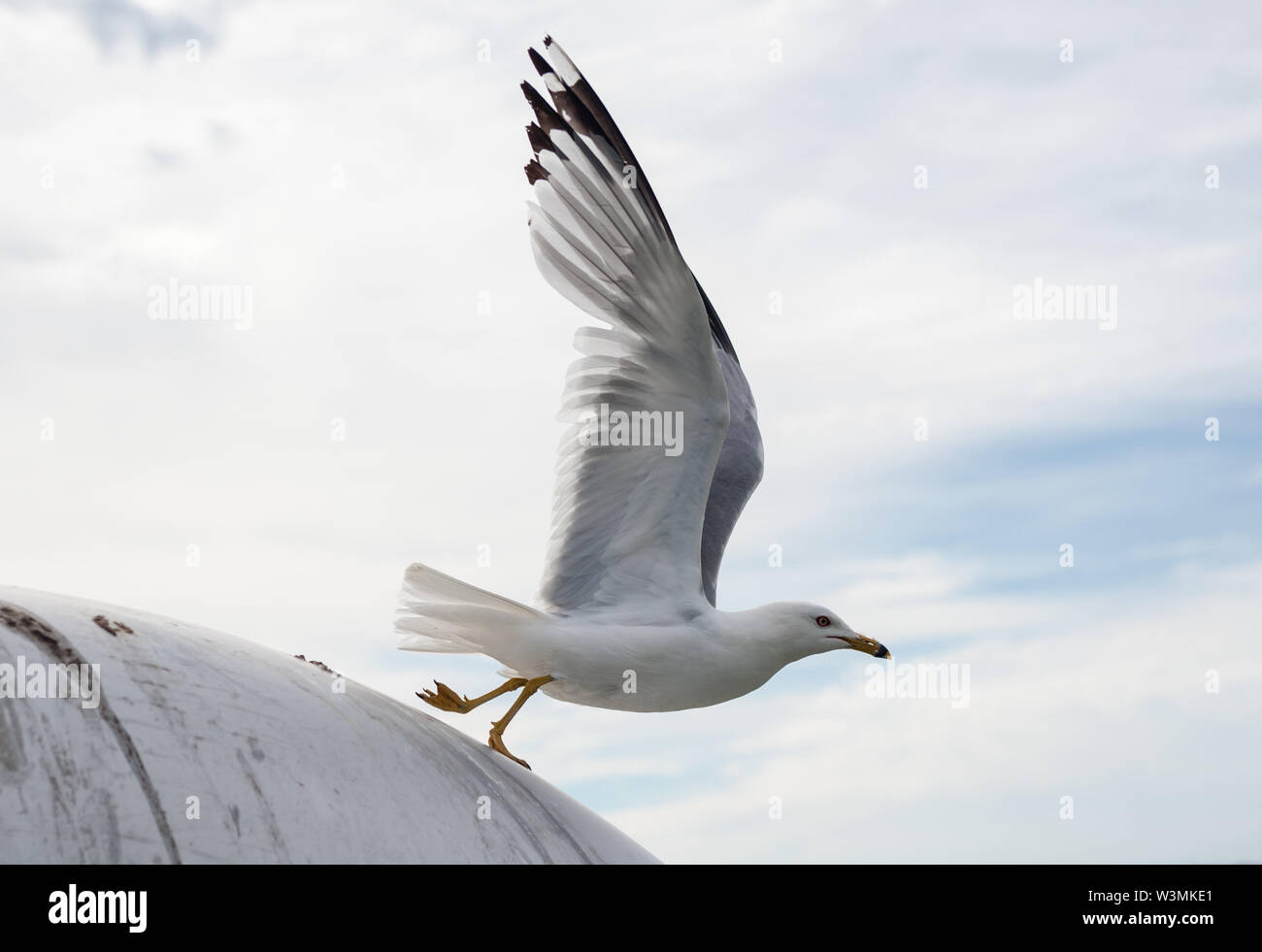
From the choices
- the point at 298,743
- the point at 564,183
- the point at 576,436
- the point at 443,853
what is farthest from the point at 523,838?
the point at 564,183

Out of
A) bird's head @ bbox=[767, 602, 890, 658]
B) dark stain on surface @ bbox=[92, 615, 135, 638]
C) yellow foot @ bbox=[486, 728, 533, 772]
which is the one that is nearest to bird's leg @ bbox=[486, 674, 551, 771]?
yellow foot @ bbox=[486, 728, 533, 772]

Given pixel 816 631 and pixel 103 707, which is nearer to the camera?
pixel 103 707

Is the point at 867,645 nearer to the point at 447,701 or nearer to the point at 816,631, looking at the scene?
the point at 816,631

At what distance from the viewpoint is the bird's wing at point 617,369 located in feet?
25.5

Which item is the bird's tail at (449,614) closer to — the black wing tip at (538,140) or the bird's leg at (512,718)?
the bird's leg at (512,718)

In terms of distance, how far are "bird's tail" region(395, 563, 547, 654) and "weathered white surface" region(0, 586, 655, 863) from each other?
4.10ft

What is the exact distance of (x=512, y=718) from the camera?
291 inches

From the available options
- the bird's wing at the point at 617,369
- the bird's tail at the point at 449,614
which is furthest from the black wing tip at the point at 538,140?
the bird's tail at the point at 449,614

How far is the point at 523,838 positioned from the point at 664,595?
240 centimetres

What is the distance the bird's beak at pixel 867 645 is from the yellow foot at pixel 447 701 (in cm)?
248

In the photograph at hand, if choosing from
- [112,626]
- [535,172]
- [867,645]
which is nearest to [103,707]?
[112,626]

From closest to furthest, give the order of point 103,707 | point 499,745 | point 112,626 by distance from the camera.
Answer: point 103,707, point 112,626, point 499,745

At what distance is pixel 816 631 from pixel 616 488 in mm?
1563
